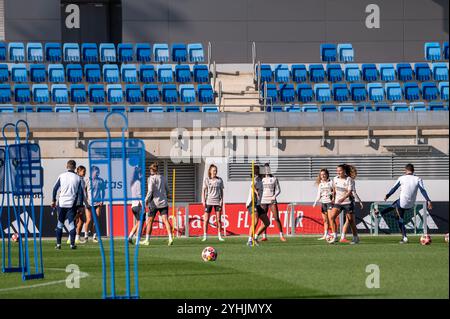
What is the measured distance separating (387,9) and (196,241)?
19748mm

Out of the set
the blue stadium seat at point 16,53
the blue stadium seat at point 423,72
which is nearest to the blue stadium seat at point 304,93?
the blue stadium seat at point 423,72

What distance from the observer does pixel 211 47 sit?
45.9 meters

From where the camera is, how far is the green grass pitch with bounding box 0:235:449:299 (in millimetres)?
14773

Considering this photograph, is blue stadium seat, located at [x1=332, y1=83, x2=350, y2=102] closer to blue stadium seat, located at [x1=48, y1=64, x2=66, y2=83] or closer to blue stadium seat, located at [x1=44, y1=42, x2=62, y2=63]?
blue stadium seat, located at [x1=48, y1=64, x2=66, y2=83]

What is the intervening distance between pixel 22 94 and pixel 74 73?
251 cm

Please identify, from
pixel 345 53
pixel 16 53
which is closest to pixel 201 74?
pixel 345 53

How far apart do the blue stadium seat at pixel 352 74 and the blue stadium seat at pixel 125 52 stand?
27.2ft

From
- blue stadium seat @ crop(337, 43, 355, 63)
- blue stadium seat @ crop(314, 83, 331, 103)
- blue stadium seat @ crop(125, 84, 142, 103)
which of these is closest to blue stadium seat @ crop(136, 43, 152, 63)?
blue stadium seat @ crop(125, 84, 142, 103)

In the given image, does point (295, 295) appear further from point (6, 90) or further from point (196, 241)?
point (6, 90)

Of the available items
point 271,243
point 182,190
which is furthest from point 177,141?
point 271,243

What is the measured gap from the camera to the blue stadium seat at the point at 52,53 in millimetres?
43656

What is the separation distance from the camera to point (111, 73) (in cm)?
4222

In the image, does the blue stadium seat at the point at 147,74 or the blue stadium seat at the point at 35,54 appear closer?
the blue stadium seat at the point at 147,74

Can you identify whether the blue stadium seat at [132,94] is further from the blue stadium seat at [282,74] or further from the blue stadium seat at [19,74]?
the blue stadium seat at [282,74]
